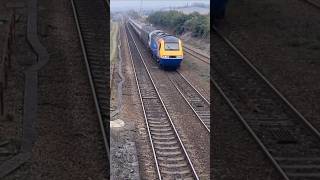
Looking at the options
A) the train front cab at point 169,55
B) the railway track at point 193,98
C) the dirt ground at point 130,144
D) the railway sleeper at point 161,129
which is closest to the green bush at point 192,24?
the train front cab at point 169,55

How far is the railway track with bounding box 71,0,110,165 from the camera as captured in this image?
13.6 meters

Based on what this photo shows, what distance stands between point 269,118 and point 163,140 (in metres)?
3.54

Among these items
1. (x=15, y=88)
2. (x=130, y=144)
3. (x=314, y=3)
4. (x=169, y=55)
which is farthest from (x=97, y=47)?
(x=314, y=3)

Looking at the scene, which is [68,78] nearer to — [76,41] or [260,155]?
[76,41]

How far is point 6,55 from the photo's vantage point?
15430mm

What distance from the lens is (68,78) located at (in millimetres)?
14953

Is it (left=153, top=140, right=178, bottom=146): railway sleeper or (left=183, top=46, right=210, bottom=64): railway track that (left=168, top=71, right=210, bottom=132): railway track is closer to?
(left=153, top=140, right=178, bottom=146): railway sleeper

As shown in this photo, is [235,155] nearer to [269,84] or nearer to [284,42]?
[269,84]

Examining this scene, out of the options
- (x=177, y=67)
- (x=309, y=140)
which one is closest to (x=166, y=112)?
(x=309, y=140)

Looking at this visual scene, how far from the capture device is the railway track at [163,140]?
12.3 metres

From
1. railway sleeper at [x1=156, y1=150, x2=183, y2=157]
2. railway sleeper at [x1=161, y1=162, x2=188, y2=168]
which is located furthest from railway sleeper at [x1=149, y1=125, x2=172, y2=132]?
railway sleeper at [x1=161, y1=162, x2=188, y2=168]

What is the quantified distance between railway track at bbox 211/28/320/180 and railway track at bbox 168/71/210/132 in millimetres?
1388

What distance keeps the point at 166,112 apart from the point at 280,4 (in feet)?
42.2

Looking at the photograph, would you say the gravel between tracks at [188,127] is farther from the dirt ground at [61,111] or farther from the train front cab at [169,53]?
the dirt ground at [61,111]
